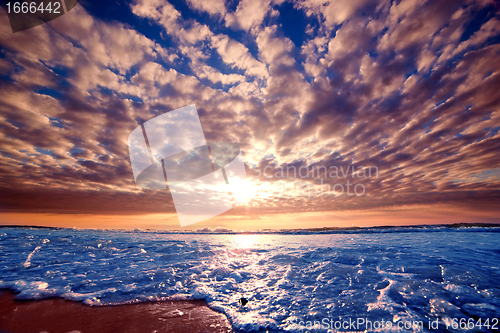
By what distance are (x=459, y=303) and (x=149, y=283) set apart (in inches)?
367

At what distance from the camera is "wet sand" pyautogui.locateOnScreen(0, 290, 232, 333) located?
3.64 meters

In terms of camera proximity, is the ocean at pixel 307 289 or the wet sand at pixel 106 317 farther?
the ocean at pixel 307 289

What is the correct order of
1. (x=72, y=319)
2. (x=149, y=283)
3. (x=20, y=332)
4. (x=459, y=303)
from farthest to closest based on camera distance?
(x=149, y=283) < (x=459, y=303) < (x=72, y=319) < (x=20, y=332)

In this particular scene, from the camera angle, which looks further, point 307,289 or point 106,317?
point 307,289

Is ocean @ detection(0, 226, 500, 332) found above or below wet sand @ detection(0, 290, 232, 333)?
below

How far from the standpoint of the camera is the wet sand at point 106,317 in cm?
364

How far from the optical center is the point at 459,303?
456cm

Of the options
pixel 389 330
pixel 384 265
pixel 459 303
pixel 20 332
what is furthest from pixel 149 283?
pixel 384 265

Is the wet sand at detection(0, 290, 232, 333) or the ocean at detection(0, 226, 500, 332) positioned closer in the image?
the wet sand at detection(0, 290, 232, 333)

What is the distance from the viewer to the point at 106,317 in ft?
13.3

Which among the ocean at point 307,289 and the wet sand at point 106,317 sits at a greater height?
the wet sand at point 106,317

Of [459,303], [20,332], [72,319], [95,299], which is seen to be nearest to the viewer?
[20,332]

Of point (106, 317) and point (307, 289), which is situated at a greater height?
point (106, 317)

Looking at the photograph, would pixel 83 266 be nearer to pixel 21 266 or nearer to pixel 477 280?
pixel 21 266
